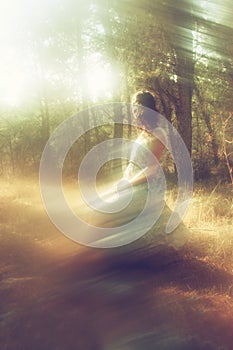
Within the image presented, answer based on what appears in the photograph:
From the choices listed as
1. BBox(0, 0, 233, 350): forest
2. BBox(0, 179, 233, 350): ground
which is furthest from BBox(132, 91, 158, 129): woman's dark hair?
BBox(0, 179, 233, 350): ground

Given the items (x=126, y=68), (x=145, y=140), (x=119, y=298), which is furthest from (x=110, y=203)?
(x=126, y=68)

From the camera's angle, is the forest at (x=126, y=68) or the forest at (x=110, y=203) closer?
the forest at (x=110, y=203)

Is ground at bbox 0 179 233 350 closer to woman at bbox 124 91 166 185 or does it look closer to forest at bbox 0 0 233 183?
woman at bbox 124 91 166 185

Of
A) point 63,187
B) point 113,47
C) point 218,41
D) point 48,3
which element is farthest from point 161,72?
point 48,3

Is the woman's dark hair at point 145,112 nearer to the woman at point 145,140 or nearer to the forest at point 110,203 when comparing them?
the woman at point 145,140

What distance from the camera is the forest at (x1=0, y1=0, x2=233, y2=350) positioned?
3053 mm

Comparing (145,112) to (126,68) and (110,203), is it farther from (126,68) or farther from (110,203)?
(126,68)

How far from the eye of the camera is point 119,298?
350cm

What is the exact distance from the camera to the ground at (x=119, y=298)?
9.25ft

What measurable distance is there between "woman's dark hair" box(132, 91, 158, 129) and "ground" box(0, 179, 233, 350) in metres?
1.62

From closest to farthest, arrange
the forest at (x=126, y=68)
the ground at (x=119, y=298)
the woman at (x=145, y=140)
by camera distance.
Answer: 1. the ground at (x=119, y=298)
2. the woman at (x=145, y=140)
3. the forest at (x=126, y=68)

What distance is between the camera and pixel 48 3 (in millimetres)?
16500

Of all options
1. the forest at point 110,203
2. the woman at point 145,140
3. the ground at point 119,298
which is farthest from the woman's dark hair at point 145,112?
the ground at point 119,298

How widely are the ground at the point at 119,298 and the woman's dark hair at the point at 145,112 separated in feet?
5.31
